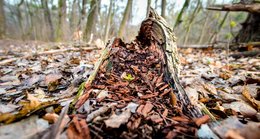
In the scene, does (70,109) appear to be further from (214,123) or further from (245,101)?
(245,101)

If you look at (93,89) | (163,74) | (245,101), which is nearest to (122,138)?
(93,89)

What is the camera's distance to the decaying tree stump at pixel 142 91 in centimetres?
87

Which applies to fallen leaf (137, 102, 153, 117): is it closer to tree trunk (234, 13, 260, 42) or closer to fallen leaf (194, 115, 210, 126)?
fallen leaf (194, 115, 210, 126)

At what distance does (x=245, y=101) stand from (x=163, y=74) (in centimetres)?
60

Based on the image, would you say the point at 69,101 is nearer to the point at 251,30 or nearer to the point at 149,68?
the point at 149,68

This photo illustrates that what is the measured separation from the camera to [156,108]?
3.54 ft

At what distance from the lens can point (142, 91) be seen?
1317 mm

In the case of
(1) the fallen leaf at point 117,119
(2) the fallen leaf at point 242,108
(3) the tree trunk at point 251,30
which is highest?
(3) the tree trunk at point 251,30

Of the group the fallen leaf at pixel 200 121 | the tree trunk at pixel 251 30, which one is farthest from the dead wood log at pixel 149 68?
the tree trunk at pixel 251 30

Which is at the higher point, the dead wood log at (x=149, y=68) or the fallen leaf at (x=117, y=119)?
the dead wood log at (x=149, y=68)

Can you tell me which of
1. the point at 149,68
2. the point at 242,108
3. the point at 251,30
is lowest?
the point at 242,108

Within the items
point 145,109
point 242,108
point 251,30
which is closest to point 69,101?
point 145,109

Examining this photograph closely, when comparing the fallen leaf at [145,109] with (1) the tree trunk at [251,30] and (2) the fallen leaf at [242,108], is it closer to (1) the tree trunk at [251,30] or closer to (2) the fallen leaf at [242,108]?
(2) the fallen leaf at [242,108]

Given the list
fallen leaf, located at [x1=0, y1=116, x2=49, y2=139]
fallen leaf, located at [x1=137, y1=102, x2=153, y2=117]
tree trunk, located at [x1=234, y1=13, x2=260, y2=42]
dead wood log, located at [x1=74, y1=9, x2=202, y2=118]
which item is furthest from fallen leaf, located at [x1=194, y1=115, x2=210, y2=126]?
tree trunk, located at [x1=234, y1=13, x2=260, y2=42]
